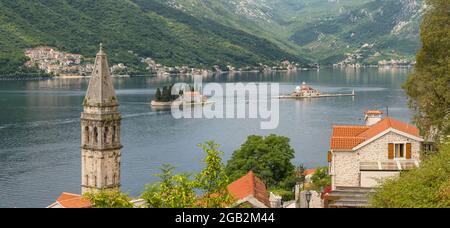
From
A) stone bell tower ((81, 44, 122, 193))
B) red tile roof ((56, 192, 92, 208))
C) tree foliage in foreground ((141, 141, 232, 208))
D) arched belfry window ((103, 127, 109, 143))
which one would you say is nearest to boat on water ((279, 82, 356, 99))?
stone bell tower ((81, 44, 122, 193))

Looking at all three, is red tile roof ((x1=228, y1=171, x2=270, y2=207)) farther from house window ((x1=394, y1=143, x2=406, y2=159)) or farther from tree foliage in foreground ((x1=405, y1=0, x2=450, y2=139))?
tree foliage in foreground ((x1=405, y1=0, x2=450, y2=139))

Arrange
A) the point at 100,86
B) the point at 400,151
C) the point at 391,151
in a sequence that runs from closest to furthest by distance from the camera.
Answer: the point at 391,151 → the point at 400,151 → the point at 100,86

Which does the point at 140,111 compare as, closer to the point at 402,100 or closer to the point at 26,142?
the point at 26,142

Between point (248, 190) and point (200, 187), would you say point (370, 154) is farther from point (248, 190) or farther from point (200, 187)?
point (200, 187)

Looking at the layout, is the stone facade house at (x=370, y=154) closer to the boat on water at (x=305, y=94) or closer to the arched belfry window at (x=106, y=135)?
the arched belfry window at (x=106, y=135)

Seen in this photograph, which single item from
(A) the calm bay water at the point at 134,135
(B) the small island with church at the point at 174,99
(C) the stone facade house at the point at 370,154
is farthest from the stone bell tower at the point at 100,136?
(B) the small island with church at the point at 174,99

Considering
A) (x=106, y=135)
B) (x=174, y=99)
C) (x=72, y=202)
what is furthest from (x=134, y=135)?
(x=72, y=202)
